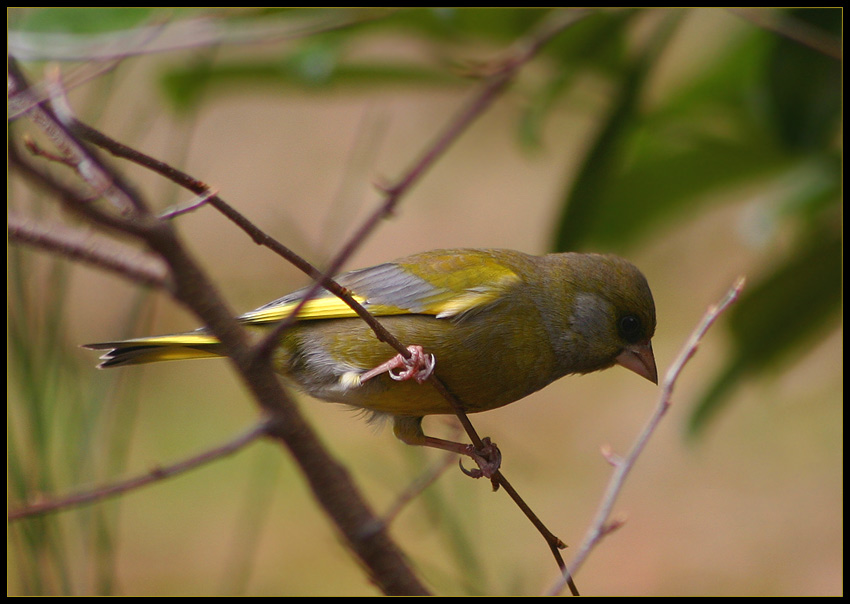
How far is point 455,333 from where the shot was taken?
2.72 m

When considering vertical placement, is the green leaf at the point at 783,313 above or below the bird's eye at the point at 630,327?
below

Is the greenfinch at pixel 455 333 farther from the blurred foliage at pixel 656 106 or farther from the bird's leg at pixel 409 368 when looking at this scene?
the blurred foliage at pixel 656 106

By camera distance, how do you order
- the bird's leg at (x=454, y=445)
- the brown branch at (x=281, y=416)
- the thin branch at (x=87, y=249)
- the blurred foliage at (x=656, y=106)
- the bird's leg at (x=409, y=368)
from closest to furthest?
the brown branch at (x=281, y=416) < the thin branch at (x=87, y=249) < the bird's leg at (x=409, y=368) < the bird's leg at (x=454, y=445) < the blurred foliage at (x=656, y=106)

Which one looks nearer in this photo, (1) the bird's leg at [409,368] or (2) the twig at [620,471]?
(2) the twig at [620,471]

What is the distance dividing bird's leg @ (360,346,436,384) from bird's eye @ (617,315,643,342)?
32.7 inches

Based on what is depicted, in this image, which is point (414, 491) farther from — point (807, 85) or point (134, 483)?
point (807, 85)

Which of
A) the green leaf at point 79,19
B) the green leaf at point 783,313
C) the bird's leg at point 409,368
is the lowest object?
the green leaf at point 783,313

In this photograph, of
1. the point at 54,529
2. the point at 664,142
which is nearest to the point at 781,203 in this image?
the point at 664,142

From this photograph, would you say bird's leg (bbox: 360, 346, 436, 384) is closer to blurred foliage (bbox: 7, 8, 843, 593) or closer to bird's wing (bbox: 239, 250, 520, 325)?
bird's wing (bbox: 239, 250, 520, 325)

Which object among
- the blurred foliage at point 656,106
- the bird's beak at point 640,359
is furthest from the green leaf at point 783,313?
the bird's beak at point 640,359

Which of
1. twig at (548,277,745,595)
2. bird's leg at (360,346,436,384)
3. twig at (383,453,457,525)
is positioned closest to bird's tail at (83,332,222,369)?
bird's leg at (360,346,436,384)

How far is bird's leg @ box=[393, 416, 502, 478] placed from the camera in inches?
106

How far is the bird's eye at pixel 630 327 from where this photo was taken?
3.04 meters

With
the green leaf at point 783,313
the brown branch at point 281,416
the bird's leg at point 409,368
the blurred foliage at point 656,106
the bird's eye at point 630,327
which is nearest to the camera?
the brown branch at point 281,416
